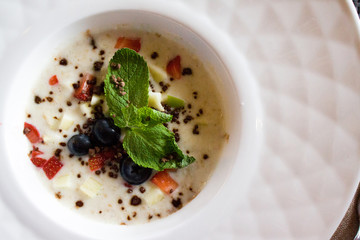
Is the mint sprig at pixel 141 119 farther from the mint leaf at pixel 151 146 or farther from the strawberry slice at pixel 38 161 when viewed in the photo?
the strawberry slice at pixel 38 161

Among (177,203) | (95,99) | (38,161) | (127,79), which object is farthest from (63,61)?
(177,203)

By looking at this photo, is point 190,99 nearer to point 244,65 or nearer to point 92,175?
point 244,65

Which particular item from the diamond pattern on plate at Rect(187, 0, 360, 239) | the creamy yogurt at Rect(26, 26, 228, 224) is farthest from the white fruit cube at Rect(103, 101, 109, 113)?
the diamond pattern on plate at Rect(187, 0, 360, 239)

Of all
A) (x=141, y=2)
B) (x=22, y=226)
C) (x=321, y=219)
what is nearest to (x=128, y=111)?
(x=141, y=2)

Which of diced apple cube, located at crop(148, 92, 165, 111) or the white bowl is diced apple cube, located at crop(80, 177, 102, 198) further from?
diced apple cube, located at crop(148, 92, 165, 111)

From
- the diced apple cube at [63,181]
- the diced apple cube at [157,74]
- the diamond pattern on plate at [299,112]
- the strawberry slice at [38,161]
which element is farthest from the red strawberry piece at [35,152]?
the diamond pattern on plate at [299,112]

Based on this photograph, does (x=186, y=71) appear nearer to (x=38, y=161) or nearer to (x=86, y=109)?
(x=86, y=109)
